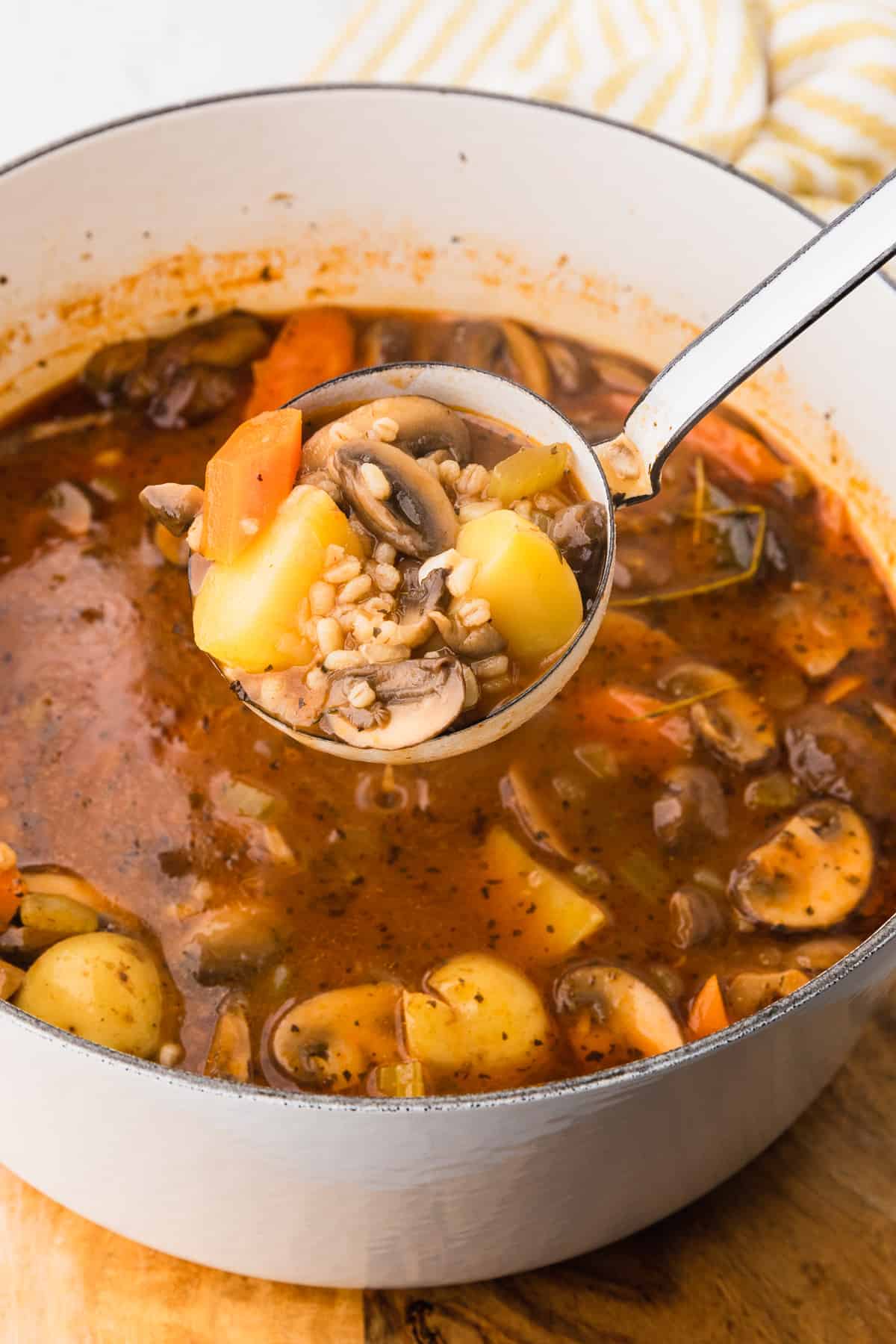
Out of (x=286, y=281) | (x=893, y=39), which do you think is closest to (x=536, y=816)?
(x=286, y=281)

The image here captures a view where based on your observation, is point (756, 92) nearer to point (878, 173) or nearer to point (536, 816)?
point (878, 173)

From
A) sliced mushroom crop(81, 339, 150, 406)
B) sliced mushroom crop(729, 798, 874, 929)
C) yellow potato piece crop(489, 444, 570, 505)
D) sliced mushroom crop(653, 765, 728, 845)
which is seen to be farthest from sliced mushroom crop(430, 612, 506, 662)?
sliced mushroom crop(81, 339, 150, 406)

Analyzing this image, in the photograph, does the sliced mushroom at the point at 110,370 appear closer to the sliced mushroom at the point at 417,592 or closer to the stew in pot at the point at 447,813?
→ the stew in pot at the point at 447,813

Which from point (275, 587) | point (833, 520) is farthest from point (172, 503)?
point (833, 520)

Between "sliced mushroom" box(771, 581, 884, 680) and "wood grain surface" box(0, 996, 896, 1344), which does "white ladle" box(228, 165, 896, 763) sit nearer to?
"sliced mushroom" box(771, 581, 884, 680)

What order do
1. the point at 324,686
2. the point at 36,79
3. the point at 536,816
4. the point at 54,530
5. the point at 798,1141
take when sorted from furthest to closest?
the point at 36,79
the point at 54,530
the point at 536,816
the point at 798,1141
the point at 324,686
